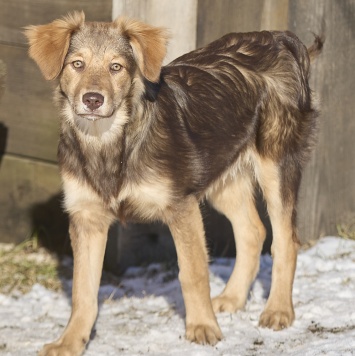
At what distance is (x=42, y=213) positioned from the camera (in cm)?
784

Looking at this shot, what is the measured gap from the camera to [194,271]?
5984 millimetres

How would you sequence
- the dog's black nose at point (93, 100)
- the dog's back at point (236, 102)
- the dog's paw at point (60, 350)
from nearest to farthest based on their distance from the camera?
the dog's black nose at point (93, 100) < the dog's paw at point (60, 350) < the dog's back at point (236, 102)

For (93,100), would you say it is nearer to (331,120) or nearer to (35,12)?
(35,12)

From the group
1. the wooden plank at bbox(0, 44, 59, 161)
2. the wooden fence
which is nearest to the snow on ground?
the wooden fence

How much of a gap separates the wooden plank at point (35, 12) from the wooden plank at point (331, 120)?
132 cm

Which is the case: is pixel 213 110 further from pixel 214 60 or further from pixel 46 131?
pixel 46 131

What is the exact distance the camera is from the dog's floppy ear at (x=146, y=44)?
18.6ft

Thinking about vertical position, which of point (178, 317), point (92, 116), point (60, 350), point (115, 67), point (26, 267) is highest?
point (115, 67)

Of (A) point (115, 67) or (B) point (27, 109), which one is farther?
(B) point (27, 109)

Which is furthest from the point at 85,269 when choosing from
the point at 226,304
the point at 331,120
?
the point at 331,120

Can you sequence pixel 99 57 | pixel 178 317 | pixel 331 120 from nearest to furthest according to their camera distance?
pixel 99 57 → pixel 178 317 → pixel 331 120

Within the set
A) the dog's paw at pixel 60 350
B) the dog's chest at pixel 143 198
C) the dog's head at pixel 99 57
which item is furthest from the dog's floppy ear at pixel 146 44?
the dog's paw at pixel 60 350

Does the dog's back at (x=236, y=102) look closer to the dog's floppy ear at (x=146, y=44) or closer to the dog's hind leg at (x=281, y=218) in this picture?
the dog's hind leg at (x=281, y=218)

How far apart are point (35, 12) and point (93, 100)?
2167 millimetres
